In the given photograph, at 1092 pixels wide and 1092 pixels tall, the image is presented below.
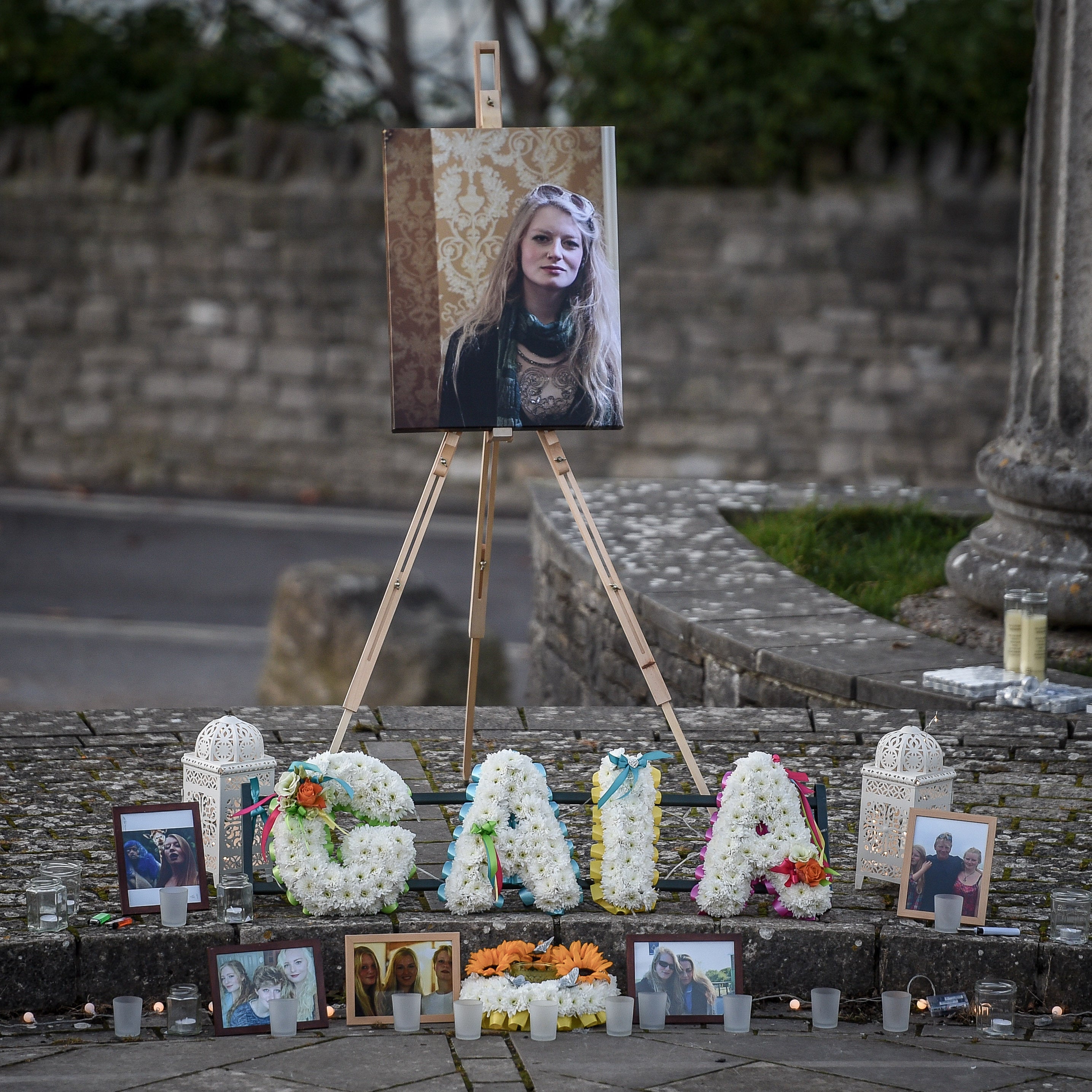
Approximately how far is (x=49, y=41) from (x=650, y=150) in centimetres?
518

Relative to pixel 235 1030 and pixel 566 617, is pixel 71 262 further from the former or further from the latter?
pixel 235 1030

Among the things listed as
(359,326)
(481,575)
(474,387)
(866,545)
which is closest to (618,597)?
(481,575)

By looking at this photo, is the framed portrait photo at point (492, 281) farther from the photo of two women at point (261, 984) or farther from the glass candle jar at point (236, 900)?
the photo of two women at point (261, 984)

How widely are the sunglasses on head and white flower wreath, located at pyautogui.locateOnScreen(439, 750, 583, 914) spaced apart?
60.9 inches

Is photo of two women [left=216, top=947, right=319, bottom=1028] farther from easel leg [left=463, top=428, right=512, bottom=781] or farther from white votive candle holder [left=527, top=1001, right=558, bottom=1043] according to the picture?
easel leg [left=463, top=428, right=512, bottom=781]

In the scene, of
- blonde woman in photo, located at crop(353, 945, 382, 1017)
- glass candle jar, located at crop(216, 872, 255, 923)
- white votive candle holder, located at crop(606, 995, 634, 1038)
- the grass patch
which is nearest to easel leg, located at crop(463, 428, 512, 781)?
glass candle jar, located at crop(216, 872, 255, 923)

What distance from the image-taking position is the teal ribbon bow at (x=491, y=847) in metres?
3.47

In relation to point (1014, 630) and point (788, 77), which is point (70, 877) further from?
point (788, 77)

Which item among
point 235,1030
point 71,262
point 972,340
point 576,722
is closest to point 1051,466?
point 576,722

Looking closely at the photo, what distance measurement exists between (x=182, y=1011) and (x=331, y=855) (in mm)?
453

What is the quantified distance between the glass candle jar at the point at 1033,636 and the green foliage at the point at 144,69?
9.33 m

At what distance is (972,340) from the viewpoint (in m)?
11.4

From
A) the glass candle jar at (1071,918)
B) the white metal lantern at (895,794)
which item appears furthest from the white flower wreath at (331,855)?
the glass candle jar at (1071,918)

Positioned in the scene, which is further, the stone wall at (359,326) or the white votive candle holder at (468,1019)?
the stone wall at (359,326)
